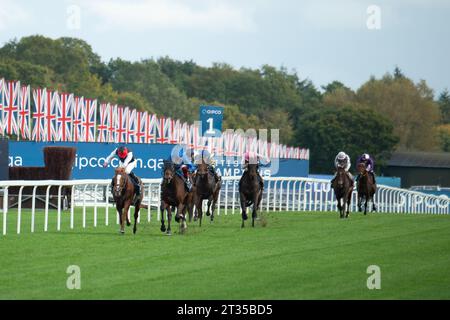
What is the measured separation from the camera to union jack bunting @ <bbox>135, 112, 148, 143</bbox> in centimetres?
5975

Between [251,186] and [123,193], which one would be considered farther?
[251,186]

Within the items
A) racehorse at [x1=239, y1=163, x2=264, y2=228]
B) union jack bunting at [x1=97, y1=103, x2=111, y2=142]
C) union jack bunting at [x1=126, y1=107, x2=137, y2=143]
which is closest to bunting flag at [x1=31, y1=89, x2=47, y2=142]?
union jack bunting at [x1=97, y1=103, x2=111, y2=142]

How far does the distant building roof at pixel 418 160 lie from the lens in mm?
102250

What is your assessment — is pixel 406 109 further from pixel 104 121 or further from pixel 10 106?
pixel 10 106

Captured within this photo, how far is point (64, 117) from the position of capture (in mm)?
53312

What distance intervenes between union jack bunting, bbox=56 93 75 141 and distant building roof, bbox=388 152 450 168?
169 feet

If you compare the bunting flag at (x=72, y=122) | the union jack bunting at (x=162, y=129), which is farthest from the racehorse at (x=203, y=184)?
the union jack bunting at (x=162, y=129)

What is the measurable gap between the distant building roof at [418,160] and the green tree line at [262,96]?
2004 mm

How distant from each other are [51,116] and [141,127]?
26.8ft

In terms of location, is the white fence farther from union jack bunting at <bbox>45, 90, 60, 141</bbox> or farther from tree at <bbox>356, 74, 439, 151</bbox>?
tree at <bbox>356, 74, 439, 151</bbox>

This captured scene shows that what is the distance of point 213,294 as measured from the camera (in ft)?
41.5

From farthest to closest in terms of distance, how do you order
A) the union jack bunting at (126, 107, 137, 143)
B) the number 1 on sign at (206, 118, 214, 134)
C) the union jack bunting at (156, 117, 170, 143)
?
the union jack bunting at (156, 117, 170, 143) < the union jack bunting at (126, 107, 137, 143) < the number 1 on sign at (206, 118, 214, 134)

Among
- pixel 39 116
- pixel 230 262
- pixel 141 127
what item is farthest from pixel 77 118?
pixel 230 262

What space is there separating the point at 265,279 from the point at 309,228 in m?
9.63
